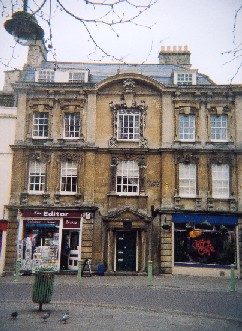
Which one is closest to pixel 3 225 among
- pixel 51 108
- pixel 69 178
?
pixel 69 178

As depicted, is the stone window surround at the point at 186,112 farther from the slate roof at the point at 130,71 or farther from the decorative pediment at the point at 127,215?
the decorative pediment at the point at 127,215

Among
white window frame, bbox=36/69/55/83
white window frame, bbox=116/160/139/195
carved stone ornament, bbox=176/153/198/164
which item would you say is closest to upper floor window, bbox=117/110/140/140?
white window frame, bbox=116/160/139/195

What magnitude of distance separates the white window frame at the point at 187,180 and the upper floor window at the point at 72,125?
6.58 meters

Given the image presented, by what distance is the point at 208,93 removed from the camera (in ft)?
72.4

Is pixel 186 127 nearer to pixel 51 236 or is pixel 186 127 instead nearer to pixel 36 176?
pixel 36 176

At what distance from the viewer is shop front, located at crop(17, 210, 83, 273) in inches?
827

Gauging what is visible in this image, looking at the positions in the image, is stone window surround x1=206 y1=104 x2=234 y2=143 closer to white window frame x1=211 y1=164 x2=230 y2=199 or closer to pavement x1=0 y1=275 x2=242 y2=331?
white window frame x1=211 y1=164 x2=230 y2=199

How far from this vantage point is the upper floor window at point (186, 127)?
22.1 meters

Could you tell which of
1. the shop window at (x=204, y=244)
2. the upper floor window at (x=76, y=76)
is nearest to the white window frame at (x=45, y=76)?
the upper floor window at (x=76, y=76)

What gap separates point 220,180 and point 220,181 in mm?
61

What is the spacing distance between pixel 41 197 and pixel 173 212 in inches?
302

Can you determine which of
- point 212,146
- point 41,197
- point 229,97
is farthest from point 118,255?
point 229,97

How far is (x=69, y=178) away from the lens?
71.7ft

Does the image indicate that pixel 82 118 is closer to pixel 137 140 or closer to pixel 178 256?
pixel 137 140
